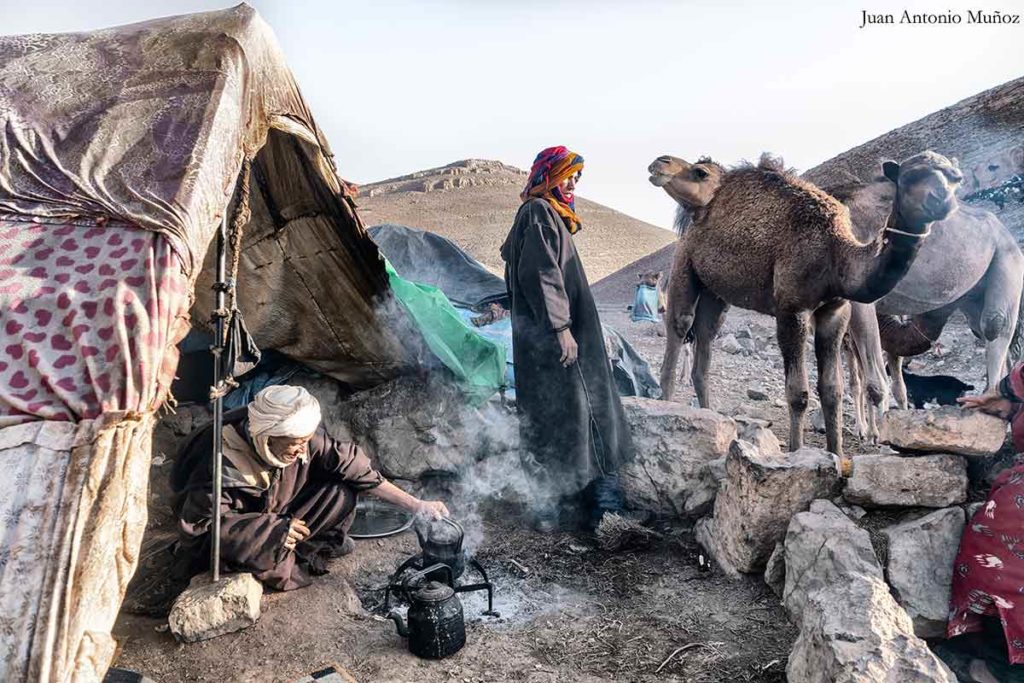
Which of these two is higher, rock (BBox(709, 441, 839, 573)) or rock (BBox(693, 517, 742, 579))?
rock (BBox(709, 441, 839, 573))

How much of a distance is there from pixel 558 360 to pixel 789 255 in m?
1.75

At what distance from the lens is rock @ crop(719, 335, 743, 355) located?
37.1 ft

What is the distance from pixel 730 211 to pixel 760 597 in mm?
2869

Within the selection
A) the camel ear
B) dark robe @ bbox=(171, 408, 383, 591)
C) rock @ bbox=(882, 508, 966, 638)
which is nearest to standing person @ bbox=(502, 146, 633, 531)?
dark robe @ bbox=(171, 408, 383, 591)

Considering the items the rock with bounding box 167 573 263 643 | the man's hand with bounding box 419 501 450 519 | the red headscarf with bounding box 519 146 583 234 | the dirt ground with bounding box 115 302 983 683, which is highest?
the red headscarf with bounding box 519 146 583 234

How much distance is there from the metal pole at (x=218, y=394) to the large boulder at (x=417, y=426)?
5.67 feet

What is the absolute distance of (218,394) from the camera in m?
2.72

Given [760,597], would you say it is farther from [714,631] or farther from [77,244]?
[77,244]

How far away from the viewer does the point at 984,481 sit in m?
3.18

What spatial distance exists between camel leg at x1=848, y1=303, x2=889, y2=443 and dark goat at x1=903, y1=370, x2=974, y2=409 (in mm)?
1332

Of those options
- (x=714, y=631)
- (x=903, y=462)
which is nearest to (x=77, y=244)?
(x=714, y=631)

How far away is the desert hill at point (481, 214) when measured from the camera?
109ft

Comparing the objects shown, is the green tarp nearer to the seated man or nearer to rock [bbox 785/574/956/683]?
the seated man

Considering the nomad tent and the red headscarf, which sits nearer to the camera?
the nomad tent
